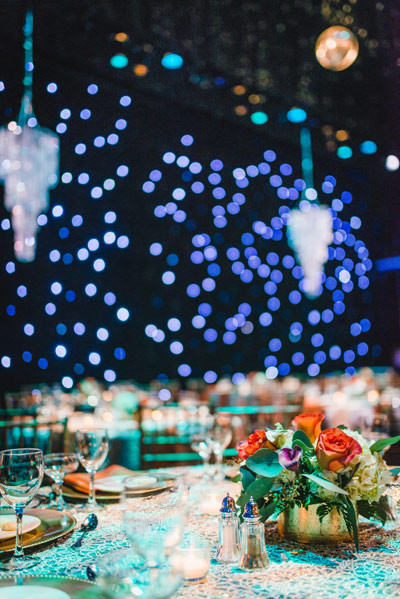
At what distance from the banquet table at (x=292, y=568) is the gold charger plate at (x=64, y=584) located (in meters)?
0.09

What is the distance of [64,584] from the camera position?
829 mm

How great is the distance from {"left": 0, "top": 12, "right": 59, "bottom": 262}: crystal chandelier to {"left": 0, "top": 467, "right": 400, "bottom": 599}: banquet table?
3654 mm

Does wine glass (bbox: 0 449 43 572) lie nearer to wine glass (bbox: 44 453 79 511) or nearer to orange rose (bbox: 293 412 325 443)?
wine glass (bbox: 44 453 79 511)

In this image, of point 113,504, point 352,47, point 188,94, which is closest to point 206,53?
point 188,94

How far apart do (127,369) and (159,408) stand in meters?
2.30

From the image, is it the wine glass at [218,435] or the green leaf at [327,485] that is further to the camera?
the wine glass at [218,435]

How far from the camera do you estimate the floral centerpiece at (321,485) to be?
39.8 inches

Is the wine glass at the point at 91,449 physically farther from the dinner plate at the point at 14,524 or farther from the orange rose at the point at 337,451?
the orange rose at the point at 337,451

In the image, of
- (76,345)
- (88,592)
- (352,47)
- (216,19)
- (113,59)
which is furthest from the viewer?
(76,345)

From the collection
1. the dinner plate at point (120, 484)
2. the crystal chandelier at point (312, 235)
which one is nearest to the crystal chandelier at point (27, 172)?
the crystal chandelier at point (312, 235)

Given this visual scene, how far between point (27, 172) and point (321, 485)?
4009 millimetres

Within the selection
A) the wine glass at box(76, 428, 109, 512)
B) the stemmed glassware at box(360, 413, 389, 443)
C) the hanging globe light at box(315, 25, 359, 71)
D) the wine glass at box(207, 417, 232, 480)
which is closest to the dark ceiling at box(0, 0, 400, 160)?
the hanging globe light at box(315, 25, 359, 71)

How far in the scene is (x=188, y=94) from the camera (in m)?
6.74

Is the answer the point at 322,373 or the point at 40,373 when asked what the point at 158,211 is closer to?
the point at 40,373
